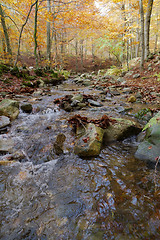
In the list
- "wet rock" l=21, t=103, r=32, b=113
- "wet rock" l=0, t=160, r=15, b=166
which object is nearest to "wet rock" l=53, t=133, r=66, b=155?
"wet rock" l=0, t=160, r=15, b=166

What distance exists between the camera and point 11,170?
2061 millimetres

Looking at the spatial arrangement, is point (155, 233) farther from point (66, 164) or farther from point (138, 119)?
point (138, 119)

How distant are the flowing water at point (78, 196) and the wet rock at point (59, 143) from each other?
0.29 ft

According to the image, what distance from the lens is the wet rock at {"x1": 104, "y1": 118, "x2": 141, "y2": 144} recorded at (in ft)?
9.59

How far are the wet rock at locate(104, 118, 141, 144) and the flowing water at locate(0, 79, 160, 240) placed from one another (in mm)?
229

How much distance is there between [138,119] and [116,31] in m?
13.4

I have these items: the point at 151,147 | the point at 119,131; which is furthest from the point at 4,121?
the point at 151,147

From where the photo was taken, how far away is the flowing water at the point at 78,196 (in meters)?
1.26

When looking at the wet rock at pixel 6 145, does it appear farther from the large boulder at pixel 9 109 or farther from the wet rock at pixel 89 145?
the wet rock at pixel 89 145

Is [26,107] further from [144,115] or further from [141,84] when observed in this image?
[141,84]

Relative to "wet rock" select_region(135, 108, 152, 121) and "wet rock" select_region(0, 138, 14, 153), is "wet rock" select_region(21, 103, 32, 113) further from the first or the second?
"wet rock" select_region(135, 108, 152, 121)

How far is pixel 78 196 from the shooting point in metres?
1.64

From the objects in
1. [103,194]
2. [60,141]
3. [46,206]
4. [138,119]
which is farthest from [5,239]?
[138,119]

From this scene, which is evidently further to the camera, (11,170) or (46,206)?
(11,170)
